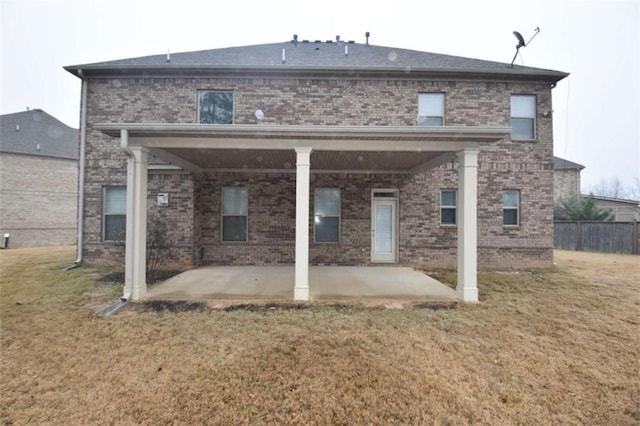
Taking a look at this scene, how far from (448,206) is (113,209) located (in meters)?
9.95

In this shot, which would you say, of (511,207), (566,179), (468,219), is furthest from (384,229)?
(566,179)

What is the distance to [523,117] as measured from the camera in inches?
356

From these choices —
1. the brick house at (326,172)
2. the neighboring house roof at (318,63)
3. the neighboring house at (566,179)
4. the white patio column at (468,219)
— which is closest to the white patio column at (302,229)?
the brick house at (326,172)

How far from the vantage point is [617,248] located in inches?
481

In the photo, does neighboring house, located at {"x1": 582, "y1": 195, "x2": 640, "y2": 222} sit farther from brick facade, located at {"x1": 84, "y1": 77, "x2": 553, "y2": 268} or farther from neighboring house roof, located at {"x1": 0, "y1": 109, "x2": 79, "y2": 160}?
neighboring house roof, located at {"x1": 0, "y1": 109, "x2": 79, "y2": 160}

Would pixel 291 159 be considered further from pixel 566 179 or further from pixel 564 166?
pixel 564 166

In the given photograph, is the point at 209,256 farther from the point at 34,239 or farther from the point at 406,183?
the point at 34,239

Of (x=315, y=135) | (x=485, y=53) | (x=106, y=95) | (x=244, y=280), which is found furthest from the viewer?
→ (x=485, y=53)

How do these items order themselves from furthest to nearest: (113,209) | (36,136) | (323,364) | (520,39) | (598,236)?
(36,136) < (598,236) < (520,39) < (113,209) < (323,364)

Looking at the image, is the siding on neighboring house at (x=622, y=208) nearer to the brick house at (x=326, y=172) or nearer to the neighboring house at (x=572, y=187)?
the neighboring house at (x=572, y=187)

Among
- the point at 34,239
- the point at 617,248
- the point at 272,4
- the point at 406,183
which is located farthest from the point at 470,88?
the point at 34,239

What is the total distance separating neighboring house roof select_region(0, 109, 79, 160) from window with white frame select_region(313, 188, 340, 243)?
18.1 m

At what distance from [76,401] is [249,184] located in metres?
6.64

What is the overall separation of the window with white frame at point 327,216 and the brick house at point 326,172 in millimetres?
30
